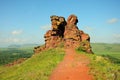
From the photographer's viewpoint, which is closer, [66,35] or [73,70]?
[73,70]

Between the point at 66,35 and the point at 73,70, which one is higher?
the point at 66,35

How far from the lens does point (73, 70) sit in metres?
38.4

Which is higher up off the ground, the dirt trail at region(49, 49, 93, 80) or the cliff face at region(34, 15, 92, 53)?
the cliff face at region(34, 15, 92, 53)

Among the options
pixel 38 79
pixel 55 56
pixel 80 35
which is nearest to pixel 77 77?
pixel 38 79

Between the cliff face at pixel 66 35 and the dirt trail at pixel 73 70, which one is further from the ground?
the cliff face at pixel 66 35

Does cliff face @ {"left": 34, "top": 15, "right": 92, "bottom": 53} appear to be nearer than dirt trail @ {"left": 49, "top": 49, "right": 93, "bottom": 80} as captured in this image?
No

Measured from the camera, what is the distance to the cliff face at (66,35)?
6419 centimetres

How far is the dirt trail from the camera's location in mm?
34325

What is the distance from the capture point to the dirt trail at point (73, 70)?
3433 centimetres

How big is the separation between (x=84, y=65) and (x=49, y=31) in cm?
2937

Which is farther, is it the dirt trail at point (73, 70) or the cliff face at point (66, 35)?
the cliff face at point (66, 35)

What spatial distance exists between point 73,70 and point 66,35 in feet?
99.3

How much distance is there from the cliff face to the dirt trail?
15994 mm

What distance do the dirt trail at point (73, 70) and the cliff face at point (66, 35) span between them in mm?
15994
